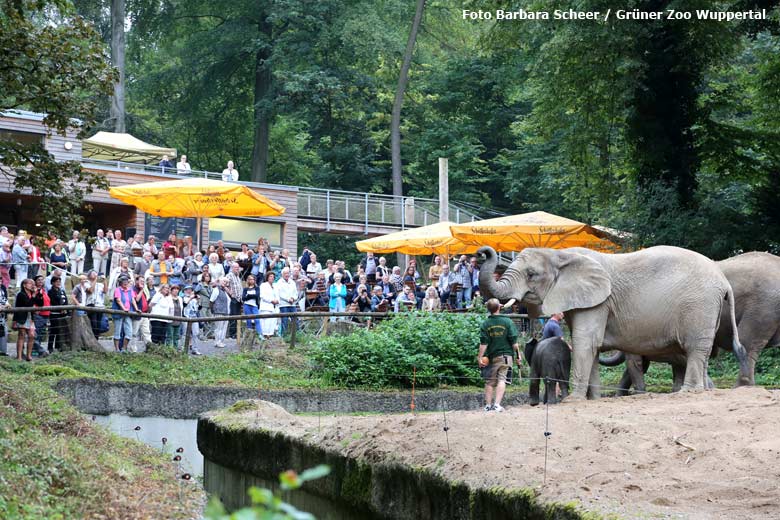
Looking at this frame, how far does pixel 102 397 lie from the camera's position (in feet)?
68.9

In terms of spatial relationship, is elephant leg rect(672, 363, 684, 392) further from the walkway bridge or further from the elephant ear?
the walkway bridge

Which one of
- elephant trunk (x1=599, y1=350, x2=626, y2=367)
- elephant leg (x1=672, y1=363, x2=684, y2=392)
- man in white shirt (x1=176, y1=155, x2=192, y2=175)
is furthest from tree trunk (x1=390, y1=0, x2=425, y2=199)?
elephant leg (x1=672, y1=363, x2=684, y2=392)

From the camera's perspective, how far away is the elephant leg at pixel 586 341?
18578mm

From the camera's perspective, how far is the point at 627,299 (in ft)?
62.1

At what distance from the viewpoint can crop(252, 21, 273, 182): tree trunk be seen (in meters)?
55.6

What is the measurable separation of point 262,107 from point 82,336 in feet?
107

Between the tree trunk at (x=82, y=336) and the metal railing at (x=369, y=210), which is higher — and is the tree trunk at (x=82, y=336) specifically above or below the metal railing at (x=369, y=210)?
below

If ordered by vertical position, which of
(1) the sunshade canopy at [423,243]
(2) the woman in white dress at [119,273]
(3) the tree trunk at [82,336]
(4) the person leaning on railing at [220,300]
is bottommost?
(3) the tree trunk at [82,336]

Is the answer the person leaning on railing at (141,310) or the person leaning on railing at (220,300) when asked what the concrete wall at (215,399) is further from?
the person leaning on railing at (220,300)

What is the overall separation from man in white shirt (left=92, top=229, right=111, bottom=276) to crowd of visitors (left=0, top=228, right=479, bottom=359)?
36 millimetres

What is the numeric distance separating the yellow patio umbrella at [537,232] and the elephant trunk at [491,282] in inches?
385

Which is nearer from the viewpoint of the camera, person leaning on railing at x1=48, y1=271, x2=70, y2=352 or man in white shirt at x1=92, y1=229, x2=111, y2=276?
person leaning on railing at x1=48, y1=271, x2=70, y2=352

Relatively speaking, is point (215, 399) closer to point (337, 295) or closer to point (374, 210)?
point (337, 295)

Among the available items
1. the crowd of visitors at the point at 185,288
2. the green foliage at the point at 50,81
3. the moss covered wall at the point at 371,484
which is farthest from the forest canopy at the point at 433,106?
the moss covered wall at the point at 371,484
